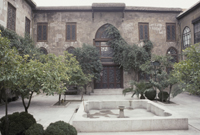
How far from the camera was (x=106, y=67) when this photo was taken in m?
18.3

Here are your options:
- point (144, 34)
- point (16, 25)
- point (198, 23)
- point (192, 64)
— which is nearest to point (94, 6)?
point (144, 34)

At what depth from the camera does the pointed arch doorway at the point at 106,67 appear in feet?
59.6

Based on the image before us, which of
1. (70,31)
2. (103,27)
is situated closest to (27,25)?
(70,31)

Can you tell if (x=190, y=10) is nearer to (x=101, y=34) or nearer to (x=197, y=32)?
(x=197, y=32)

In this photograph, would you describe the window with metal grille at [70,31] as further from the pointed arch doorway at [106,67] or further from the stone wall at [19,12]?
the stone wall at [19,12]

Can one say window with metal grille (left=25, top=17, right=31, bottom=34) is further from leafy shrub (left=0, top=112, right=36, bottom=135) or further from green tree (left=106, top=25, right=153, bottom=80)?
leafy shrub (left=0, top=112, right=36, bottom=135)

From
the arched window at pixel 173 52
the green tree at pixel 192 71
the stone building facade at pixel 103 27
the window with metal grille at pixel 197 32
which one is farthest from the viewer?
the arched window at pixel 173 52

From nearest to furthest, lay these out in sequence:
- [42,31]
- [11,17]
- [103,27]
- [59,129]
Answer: [59,129], [11,17], [42,31], [103,27]

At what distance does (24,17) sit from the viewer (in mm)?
15742

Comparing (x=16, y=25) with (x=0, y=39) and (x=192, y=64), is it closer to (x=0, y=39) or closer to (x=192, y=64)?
(x=0, y=39)

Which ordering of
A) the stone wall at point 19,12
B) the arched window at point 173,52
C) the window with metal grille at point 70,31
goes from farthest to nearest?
1. the arched window at point 173,52
2. the window with metal grille at point 70,31
3. the stone wall at point 19,12

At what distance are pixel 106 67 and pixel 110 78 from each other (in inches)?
50.9

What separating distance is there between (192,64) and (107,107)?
218 inches

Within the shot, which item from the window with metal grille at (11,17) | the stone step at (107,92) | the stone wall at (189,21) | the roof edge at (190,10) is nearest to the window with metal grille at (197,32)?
the stone wall at (189,21)
